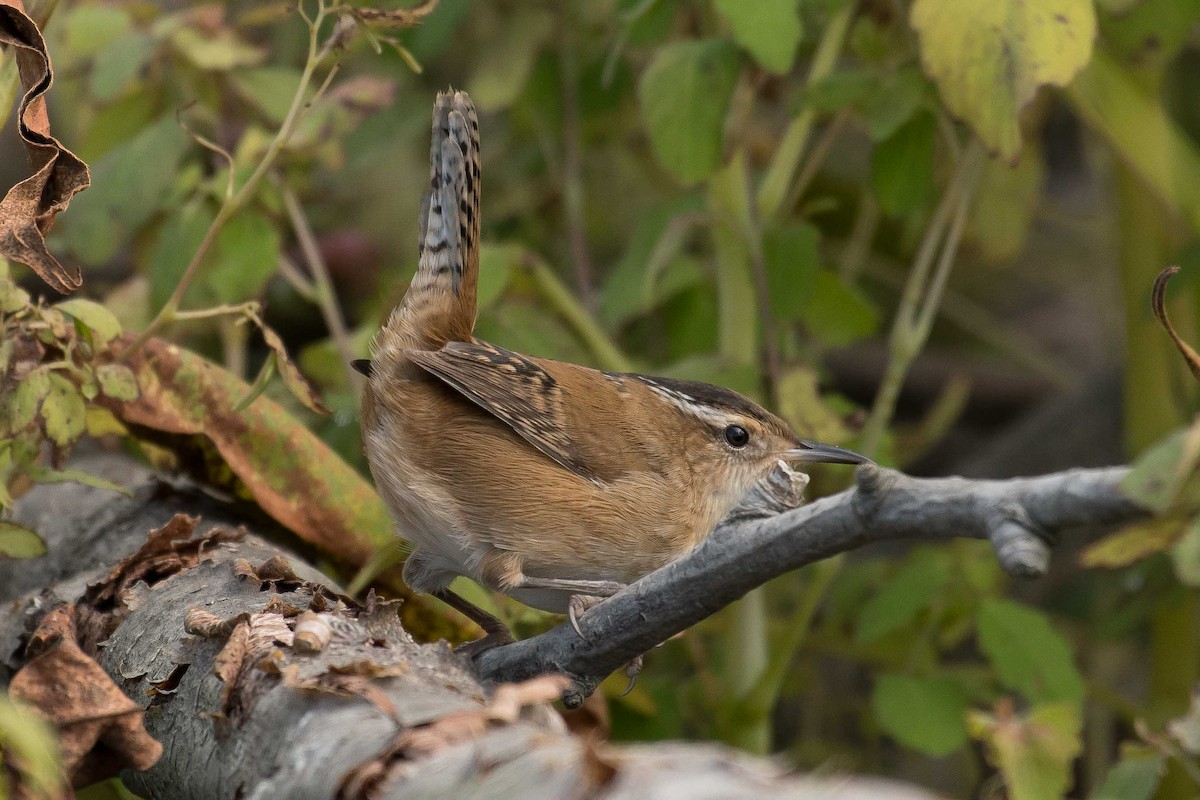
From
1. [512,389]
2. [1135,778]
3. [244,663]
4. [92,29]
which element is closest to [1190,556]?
[1135,778]

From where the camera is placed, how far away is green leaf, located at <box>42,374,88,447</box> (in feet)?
7.64

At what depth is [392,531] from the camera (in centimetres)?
302

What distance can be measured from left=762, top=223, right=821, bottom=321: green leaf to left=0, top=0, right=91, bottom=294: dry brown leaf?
192cm

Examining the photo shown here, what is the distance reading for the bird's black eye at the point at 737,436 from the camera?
3.30 meters

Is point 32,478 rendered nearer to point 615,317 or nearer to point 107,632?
point 107,632

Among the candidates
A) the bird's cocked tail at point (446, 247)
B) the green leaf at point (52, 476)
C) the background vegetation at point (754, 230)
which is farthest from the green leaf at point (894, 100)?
the green leaf at point (52, 476)

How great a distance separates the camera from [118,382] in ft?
8.05

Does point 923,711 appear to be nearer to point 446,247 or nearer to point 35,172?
point 446,247

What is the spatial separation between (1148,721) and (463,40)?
11.4 ft

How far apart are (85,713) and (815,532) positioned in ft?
3.55

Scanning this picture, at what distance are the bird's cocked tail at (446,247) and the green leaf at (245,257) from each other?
0.43 meters

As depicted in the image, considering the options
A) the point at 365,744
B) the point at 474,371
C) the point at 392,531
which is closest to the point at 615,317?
the point at 474,371

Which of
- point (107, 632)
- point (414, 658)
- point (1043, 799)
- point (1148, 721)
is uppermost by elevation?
point (414, 658)

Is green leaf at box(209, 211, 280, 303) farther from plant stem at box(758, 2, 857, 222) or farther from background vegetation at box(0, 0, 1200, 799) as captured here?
plant stem at box(758, 2, 857, 222)
